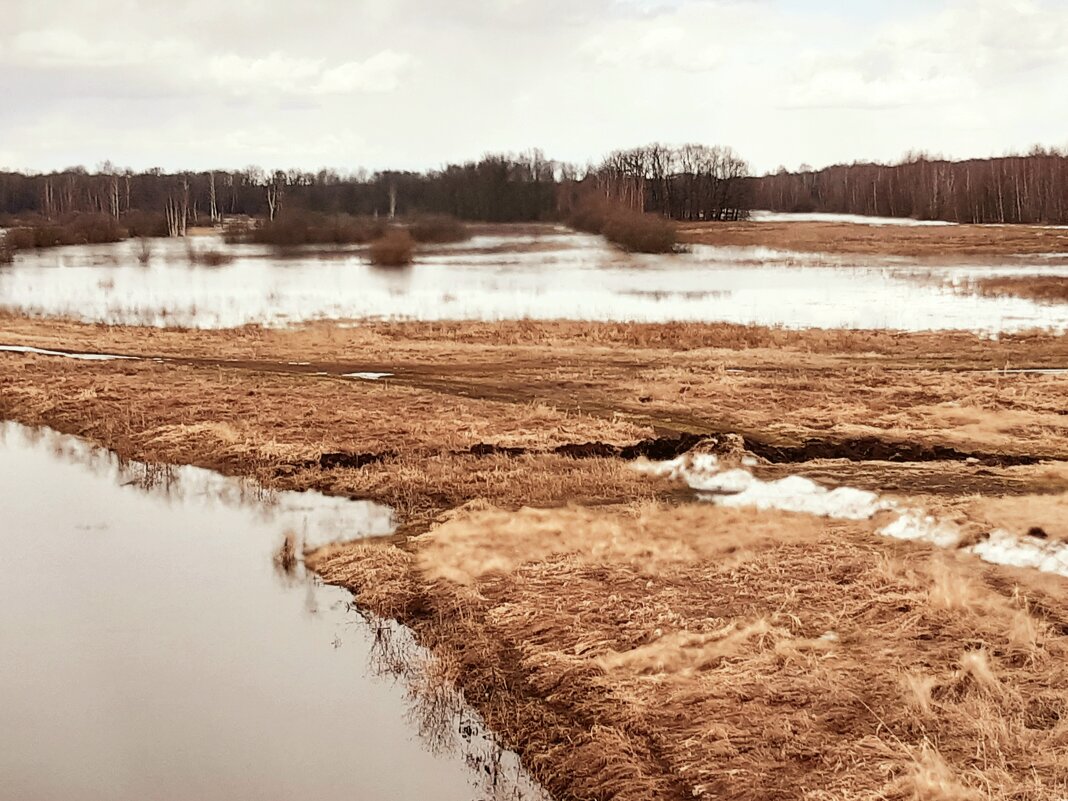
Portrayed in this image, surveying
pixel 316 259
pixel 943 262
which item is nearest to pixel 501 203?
pixel 316 259

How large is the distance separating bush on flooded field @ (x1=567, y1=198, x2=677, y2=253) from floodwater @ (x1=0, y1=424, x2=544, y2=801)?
5590cm

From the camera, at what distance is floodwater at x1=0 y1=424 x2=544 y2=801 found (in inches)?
309

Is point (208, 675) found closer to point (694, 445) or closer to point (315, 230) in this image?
point (694, 445)

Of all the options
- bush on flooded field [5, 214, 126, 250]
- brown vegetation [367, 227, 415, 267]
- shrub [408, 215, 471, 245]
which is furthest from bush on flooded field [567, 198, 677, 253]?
bush on flooded field [5, 214, 126, 250]

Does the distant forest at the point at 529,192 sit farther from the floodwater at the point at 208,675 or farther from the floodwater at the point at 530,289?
the floodwater at the point at 208,675

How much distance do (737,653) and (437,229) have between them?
61.7 m

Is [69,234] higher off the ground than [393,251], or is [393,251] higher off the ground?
[69,234]

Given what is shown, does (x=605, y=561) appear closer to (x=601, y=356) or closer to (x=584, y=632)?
(x=584, y=632)

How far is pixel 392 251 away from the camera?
5703 cm

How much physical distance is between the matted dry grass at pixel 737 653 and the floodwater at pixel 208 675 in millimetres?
544

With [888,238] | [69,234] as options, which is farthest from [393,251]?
[888,238]

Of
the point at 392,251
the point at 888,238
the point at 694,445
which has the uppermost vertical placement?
the point at 888,238

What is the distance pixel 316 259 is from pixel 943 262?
1452 inches

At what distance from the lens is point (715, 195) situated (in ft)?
356
